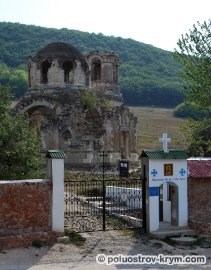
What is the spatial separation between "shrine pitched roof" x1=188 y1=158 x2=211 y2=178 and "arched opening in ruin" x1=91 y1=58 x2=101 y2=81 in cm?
2778

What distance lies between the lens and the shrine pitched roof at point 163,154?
14.8 m

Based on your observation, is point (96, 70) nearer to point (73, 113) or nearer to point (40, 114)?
point (40, 114)

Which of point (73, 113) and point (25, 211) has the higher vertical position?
point (73, 113)

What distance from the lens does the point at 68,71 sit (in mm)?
38062

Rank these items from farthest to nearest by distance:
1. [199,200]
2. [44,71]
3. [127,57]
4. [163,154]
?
1. [127,57]
2. [44,71]
3. [199,200]
4. [163,154]

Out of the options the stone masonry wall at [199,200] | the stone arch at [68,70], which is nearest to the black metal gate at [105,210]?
the stone masonry wall at [199,200]

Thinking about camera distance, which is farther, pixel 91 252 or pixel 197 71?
pixel 197 71

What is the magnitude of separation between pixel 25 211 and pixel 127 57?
343 ft

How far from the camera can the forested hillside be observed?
10106 cm

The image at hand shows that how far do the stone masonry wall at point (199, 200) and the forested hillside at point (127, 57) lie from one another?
79099 millimetres

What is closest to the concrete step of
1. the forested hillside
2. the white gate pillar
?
the white gate pillar

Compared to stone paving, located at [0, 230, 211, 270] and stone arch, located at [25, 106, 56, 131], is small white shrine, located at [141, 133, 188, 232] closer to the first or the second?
stone paving, located at [0, 230, 211, 270]

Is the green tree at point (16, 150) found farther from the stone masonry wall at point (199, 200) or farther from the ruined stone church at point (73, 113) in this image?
the ruined stone church at point (73, 113)

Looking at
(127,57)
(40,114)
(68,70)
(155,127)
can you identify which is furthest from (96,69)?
(127,57)
